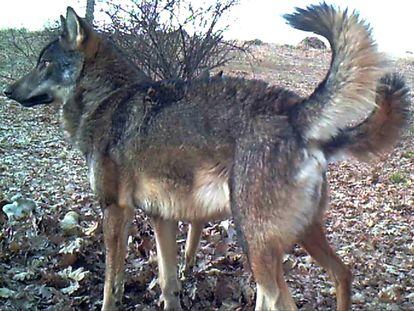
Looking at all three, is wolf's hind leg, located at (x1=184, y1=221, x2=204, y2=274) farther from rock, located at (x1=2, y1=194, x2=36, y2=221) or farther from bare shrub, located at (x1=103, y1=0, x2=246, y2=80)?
bare shrub, located at (x1=103, y1=0, x2=246, y2=80)

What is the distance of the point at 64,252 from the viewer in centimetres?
494

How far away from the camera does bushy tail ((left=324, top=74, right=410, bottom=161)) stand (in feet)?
12.0

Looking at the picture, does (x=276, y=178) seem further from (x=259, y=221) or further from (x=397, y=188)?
(x=397, y=188)

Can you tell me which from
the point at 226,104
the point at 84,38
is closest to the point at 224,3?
the point at 84,38

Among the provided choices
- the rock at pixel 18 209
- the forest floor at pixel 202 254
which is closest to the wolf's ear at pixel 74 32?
the forest floor at pixel 202 254

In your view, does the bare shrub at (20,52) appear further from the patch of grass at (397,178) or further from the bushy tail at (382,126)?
the bushy tail at (382,126)

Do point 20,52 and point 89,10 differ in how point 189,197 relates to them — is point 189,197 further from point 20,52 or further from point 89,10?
point 20,52

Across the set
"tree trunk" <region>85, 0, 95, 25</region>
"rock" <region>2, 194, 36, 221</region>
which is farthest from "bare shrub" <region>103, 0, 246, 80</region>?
"rock" <region>2, 194, 36, 221</region>

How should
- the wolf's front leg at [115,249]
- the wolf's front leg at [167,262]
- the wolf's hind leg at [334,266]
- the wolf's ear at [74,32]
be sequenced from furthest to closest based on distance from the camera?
the wolf's ear at [74,32] → the wolf's front leg at [167,262] → the wolf's front leg at [115,249] → the wolf's hind leg at [334,266]

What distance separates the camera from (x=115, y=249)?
14.1 feet

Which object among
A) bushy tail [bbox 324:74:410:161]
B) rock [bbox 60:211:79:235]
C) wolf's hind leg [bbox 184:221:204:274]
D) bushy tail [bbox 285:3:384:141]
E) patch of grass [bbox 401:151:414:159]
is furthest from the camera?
patch of grass [bbox 401:151:414:159]

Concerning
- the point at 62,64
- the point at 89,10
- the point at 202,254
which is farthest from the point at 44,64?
the point at 89,10

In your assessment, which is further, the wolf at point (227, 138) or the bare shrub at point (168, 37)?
the bare shrub at point (168, 37)

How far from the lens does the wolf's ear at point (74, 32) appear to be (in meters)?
4.63
